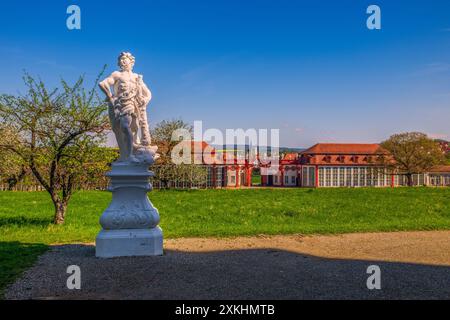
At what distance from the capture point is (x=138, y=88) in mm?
9133

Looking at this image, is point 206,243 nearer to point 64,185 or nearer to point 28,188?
point 64,185

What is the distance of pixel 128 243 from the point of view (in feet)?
28.6

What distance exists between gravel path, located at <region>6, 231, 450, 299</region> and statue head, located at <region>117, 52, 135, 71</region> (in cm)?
423

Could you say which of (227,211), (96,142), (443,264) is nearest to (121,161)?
(96,142)

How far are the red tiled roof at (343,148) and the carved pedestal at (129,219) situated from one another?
56.7m

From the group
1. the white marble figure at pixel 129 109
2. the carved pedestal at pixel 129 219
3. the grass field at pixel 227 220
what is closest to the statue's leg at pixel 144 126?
the white marble figure at pixel 129 109

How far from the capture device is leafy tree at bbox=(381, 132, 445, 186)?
46812 millimetres

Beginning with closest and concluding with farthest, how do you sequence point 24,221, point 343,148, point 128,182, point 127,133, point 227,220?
point 128,182
point 127,133
point 24,221
point 227,220
point 343,148

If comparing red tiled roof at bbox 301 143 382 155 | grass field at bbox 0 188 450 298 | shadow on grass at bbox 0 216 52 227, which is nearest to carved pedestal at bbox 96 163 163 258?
grass field at bbox 0 188 450 298

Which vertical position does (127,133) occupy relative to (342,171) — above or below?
above

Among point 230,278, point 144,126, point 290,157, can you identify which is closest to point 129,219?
point 144,126

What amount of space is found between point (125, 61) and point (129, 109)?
3.70ft

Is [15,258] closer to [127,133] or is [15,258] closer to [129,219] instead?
[129,219]
